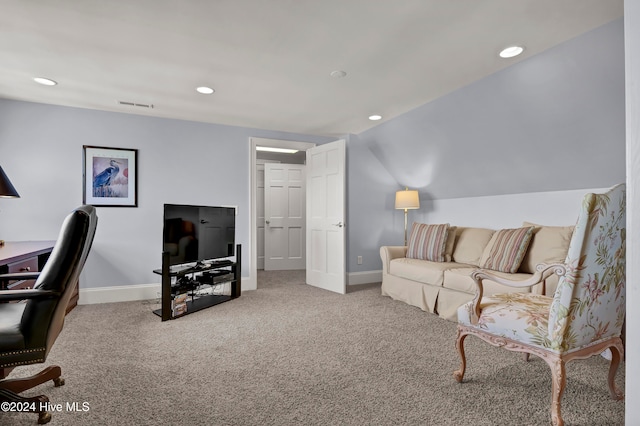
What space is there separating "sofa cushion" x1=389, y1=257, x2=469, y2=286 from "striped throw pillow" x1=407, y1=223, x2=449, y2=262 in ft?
0.33

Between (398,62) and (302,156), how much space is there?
4.66 metres

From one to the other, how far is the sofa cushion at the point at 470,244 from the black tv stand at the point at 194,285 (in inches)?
106

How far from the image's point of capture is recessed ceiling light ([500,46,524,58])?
2512 mm

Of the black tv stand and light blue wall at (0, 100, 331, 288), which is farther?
light blue wall at (0, 100, 331, 288)

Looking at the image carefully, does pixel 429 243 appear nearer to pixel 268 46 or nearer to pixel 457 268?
pixel 457 268

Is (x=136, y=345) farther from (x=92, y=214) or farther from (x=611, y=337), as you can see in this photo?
(x=611, y=337)

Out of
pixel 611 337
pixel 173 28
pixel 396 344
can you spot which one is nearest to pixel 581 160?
pixel 611 337

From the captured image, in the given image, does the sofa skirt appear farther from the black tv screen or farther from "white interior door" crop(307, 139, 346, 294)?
the black tv screen

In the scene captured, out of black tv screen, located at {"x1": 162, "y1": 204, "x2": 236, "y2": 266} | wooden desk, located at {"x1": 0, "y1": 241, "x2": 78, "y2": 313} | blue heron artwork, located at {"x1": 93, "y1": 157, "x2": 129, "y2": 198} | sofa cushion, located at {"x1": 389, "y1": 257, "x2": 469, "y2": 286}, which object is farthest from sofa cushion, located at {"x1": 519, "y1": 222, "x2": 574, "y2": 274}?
blue heron artwork, located at {"x1": 93, "y1": 157, "x2": 129, "y2": 198}

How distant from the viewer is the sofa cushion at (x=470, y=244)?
12.8 ft

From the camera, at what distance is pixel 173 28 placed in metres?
2.27

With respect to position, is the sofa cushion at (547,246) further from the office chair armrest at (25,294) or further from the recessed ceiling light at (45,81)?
the recessed ceiling light at (45,81)

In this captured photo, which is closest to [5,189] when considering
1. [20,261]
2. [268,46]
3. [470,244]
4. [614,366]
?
[20,261]

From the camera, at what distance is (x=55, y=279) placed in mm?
1572
